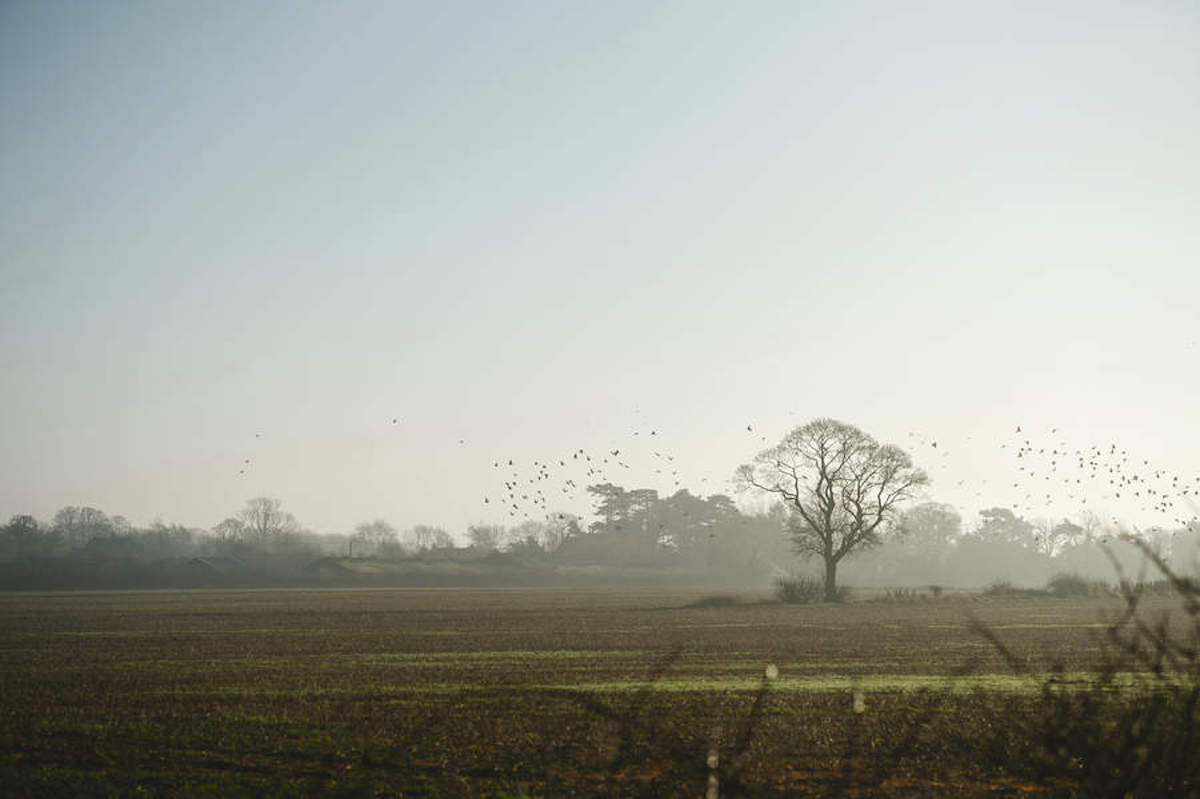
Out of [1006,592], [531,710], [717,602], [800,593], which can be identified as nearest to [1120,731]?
[531,710]

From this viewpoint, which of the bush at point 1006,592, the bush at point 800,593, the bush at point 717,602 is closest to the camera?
the bush at point 717,602

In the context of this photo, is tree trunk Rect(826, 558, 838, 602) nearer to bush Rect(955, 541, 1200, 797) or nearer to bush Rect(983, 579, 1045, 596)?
bush Rect(983, 579, 1045, 596)

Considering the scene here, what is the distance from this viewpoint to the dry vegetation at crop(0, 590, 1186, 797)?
15.9 metres

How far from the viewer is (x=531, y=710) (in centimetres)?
2231

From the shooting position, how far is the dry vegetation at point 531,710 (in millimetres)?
15883

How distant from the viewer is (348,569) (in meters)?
134

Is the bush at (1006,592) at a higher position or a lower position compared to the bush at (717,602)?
A: lower

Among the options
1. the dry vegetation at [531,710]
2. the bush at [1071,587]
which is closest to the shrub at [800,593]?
the bush at [1071,587]

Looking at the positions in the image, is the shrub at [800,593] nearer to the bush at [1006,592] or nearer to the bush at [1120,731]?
the bush at [1006,592]

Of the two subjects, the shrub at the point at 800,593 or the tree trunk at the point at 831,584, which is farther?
the tree trunk at the point at 831,584

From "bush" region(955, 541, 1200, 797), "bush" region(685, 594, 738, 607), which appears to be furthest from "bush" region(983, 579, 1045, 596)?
"bush" region(955, 541, 1200, 797)

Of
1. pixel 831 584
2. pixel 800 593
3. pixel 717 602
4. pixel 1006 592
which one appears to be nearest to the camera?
pixel 717 602

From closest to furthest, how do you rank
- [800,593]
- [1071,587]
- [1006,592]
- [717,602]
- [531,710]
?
1. [531,710]
2. [717,602]
3. [800,593]
4. [1006,592]
5. [1071,587]

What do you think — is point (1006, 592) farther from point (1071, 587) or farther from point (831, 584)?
point (831, 584)
